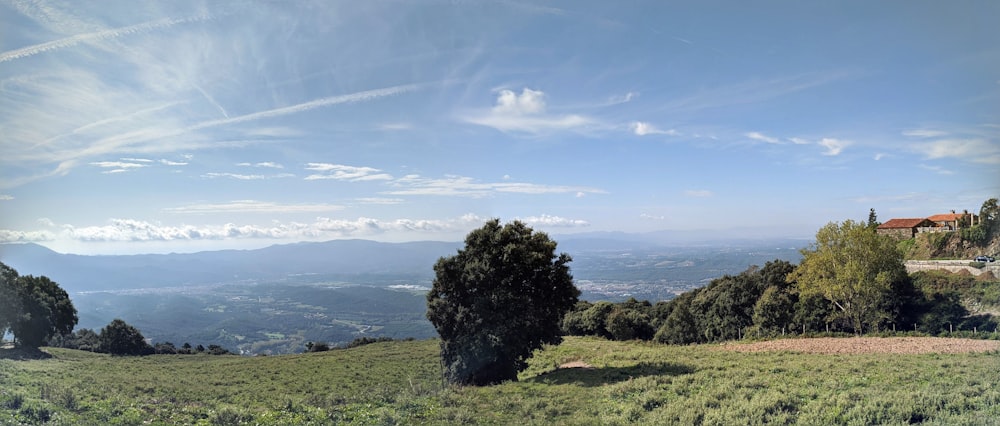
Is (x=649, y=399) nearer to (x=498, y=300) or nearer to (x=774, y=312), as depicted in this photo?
(x=498, y=300)

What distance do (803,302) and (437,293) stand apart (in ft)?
95.9

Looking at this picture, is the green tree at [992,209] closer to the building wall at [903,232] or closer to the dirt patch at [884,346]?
the dirt patch at [884,346]

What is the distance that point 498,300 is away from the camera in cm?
1769

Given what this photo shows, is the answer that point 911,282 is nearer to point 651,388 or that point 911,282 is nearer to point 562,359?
point 562,359

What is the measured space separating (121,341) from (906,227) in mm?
90251

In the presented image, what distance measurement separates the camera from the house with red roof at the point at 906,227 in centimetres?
5434

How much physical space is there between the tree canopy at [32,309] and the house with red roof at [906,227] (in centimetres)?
8382

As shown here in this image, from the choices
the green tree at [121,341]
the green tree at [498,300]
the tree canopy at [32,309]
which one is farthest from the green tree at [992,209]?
the green tree at [121,341]

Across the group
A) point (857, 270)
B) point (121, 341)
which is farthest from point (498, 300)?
point (121, 341)

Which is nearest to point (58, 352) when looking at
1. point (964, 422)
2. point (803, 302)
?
point (964, 422)

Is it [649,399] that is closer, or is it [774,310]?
[649,399]

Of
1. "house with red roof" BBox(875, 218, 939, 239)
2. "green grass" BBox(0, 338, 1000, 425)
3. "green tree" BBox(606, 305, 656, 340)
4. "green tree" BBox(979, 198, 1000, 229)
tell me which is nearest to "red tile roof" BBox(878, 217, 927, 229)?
"house with red roof" BBox(875, 218, 939, 239)

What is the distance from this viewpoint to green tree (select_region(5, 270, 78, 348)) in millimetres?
36594

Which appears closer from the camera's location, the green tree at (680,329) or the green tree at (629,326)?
the green tree at (680,329)
